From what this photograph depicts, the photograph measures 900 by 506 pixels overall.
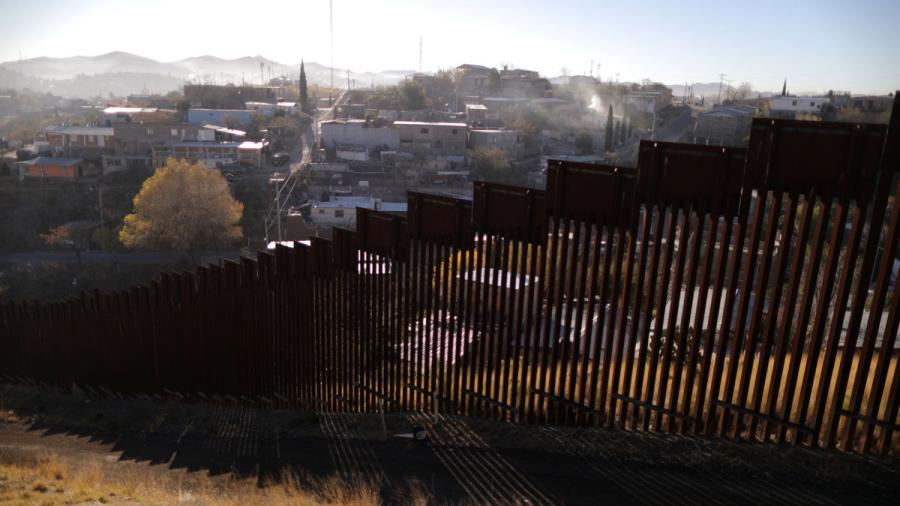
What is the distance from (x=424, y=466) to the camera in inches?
238

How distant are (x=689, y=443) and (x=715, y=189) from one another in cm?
223

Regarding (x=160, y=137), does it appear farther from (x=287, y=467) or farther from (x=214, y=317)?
(x=287, y=467)

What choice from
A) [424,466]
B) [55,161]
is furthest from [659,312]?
[55,161]

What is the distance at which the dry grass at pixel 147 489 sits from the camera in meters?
5.59

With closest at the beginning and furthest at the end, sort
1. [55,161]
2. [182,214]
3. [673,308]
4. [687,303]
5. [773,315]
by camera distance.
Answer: [773,315] → [673,308] → [687,303] → [182,214] → [55,161]

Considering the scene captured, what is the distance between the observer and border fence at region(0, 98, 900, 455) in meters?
4.76

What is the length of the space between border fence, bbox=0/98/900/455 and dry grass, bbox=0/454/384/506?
1991 millimetres

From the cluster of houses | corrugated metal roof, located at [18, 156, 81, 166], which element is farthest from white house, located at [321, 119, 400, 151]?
corrugated metal roof, located at [18, 156, 81, 166]

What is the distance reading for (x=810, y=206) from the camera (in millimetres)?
4766

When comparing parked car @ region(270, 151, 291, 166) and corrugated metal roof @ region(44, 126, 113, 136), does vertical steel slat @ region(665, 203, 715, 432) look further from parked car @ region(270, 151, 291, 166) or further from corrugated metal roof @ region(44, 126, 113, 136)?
corrugated metal roof @ region(44, 126, 113, 136)

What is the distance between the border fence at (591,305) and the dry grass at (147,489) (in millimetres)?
1991

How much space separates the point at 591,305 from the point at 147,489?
4815mm

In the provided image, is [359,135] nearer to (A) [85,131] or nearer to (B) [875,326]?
(A) [85,131]

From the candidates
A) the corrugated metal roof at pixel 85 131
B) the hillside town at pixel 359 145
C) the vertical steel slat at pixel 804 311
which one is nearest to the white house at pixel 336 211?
the hillside town at pixel 359 145
